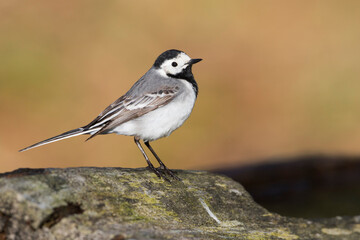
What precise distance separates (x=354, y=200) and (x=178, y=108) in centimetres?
343

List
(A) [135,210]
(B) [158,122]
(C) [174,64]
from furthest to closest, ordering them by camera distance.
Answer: (C) [174,64], (B) [158,122], (A) [135,210]

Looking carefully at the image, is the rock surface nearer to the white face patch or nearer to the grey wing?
the grey wing

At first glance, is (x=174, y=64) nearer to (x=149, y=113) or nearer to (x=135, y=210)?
(x=149, y=113)

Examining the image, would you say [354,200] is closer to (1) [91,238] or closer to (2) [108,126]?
(2) [108,126]

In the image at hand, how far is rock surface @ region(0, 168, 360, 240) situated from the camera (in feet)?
11.6

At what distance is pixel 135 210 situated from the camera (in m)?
4.00

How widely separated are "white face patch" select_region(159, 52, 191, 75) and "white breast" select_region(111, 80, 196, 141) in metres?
0.50

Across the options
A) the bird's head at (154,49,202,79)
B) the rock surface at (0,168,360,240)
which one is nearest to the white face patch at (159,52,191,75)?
the bird's head at (154,49,202,79)

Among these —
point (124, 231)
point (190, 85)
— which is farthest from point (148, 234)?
point (190, 85)

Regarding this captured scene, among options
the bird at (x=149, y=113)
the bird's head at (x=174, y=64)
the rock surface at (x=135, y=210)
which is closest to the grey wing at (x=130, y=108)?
the bird at (x=149, y=113)

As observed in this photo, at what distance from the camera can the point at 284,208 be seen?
7172mm

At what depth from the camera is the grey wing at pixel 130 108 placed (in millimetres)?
5188

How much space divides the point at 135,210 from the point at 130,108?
150 centimetres

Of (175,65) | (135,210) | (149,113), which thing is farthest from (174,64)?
(135,210)
